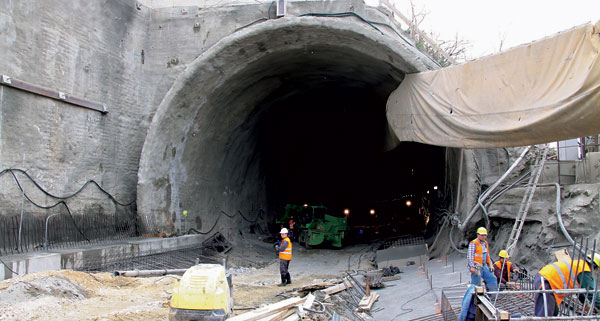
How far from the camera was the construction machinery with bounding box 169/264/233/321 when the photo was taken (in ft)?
14.4

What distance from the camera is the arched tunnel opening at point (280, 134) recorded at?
11.5m

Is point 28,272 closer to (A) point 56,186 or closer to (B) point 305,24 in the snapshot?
(A) point 56,186

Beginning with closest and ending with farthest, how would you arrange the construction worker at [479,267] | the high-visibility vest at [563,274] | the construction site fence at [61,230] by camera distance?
the high-visibility vest at [563,274] → the construction worker at [479,267] → the construction site fence at [61,230]

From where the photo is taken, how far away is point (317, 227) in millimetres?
16469

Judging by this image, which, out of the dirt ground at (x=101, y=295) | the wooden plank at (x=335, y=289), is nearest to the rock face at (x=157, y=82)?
the dirt ground at (x=101, y=295)

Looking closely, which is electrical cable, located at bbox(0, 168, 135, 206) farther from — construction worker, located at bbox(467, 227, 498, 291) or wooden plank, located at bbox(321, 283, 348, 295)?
construction worker, located at bbox(467, 227, 498, 291)

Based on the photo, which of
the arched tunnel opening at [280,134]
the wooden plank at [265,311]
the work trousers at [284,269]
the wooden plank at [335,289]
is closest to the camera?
the wooden plank at [265,311]

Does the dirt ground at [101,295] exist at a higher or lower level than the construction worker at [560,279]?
lower

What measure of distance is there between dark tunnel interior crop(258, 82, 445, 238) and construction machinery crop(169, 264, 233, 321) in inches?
461

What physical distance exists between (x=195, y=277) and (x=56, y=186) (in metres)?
7.14

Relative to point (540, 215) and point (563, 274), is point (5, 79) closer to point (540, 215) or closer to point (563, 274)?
point (563, 274)

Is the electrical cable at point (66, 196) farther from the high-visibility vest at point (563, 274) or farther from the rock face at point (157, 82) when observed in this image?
the high-visibility vest at point (563, 274)

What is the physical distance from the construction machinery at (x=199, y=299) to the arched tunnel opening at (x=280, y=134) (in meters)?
7.53

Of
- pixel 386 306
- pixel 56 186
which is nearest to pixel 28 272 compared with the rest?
pixel 56 186
